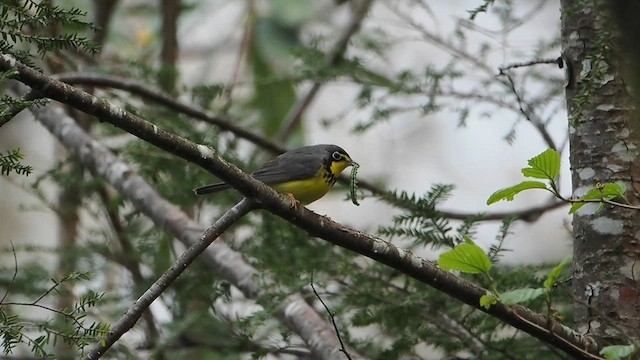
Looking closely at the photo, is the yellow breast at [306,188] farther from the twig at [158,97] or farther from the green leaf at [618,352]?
the green leaf at [618,352]

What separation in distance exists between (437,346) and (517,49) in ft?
5.63

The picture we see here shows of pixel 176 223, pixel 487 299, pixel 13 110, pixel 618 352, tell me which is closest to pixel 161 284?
pixel 13 110

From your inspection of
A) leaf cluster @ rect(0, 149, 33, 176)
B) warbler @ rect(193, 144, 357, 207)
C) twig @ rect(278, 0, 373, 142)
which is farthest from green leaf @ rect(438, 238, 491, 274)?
twig @ rect(278, 0, 373, 142)

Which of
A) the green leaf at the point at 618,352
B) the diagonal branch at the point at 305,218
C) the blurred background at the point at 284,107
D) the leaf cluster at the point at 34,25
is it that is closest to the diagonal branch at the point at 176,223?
the blurred background at the point at 284,107

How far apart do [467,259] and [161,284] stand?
0.79 m

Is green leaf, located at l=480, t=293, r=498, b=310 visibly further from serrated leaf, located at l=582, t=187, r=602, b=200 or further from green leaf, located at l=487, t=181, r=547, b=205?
serrated leaf, located at l=582, t=187, r=602, b=200

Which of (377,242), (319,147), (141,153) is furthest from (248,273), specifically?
(377,242)

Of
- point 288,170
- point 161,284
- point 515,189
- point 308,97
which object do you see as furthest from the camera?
point 308,97

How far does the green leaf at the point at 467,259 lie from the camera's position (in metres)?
1.97

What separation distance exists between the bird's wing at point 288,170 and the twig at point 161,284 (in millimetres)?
1485

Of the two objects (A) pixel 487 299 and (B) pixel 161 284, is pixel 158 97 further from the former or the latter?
(A) pixel 487 299

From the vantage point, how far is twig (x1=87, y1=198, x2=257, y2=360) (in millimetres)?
2158

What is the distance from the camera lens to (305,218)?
2.36 meters

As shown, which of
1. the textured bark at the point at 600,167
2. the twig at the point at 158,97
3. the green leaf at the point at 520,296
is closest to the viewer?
the green leaf at the point at 520,296
